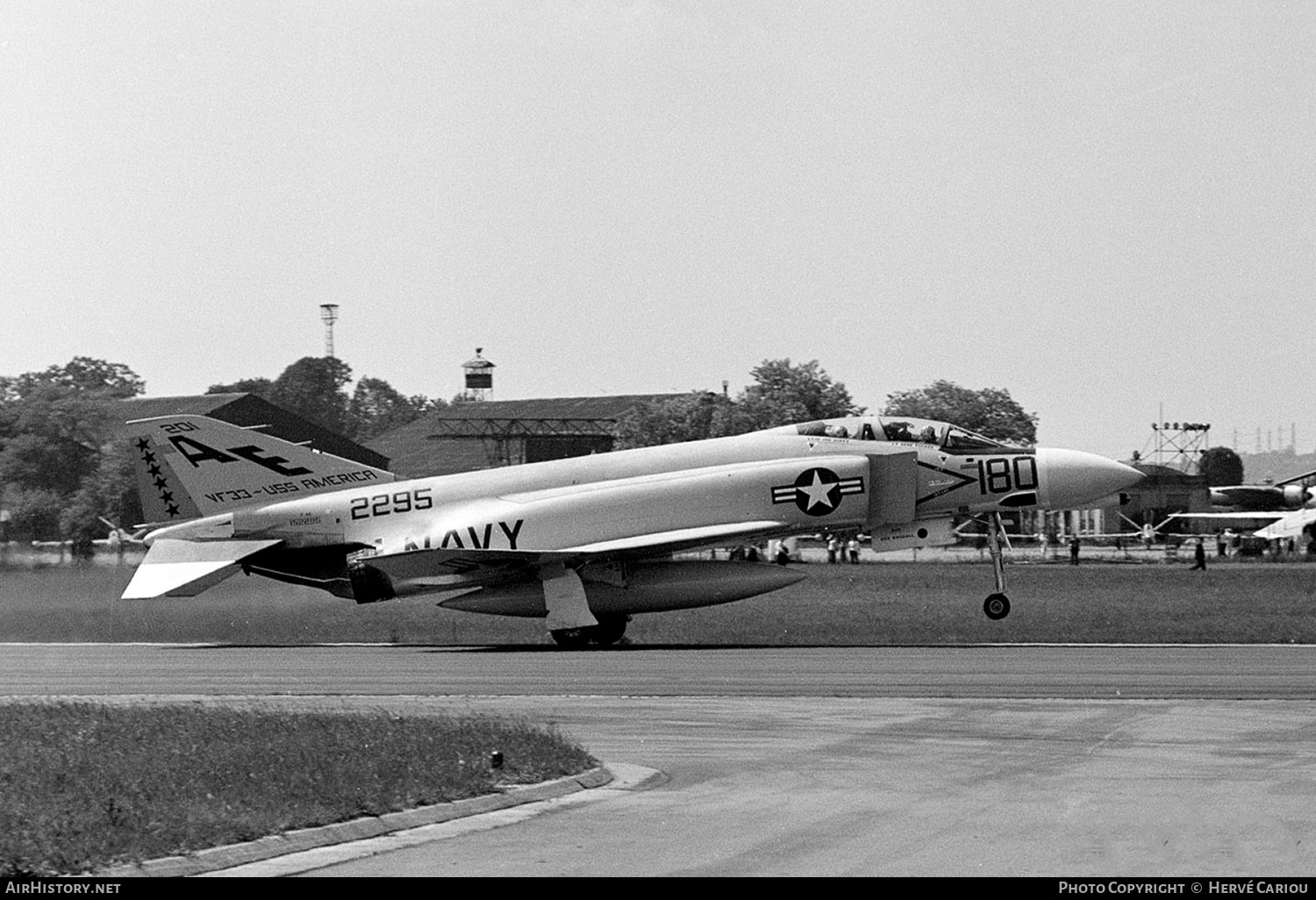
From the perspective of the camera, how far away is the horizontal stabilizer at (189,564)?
2892 cm

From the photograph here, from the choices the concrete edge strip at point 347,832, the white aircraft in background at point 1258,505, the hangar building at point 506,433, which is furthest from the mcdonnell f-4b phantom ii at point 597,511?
the white aircraft in background at point 1258,505

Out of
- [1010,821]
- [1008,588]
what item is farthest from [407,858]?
[1008,588]

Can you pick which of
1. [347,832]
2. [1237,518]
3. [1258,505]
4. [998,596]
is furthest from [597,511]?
[1258,505]

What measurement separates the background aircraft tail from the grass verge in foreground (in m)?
13.3

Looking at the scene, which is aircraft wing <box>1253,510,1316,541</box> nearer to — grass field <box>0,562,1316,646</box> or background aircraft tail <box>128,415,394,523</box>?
grass field <box>0,562,1316,646</box>

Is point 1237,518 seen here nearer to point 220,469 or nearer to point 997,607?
point 997,607

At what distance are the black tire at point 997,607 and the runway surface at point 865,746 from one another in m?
2.82

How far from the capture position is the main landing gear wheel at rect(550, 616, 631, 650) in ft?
89.7

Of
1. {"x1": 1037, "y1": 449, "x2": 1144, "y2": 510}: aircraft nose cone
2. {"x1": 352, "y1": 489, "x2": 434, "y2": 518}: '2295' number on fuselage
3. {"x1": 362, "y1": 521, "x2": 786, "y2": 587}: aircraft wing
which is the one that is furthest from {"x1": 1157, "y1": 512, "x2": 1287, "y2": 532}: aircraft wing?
{"x1": 352, "y1": 489, "x2": 434, "y2": 518}: '2295' number on fuselage

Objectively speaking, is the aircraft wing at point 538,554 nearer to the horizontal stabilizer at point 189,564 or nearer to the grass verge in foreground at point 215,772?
the horizontal stabilizer at point 189,564

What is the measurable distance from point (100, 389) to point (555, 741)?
85113 mm

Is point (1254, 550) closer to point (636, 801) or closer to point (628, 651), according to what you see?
point (628, 651)

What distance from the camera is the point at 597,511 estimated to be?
27672 millimetres

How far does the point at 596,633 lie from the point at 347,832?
58.8ft
